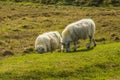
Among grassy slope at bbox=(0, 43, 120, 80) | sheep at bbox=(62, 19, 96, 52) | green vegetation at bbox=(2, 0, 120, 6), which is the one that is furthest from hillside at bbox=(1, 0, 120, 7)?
grassy slope at bbox=(0, 43, 120, 80)

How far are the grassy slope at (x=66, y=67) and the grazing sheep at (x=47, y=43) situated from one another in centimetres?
421

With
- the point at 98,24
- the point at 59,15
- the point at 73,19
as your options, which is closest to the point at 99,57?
the point at 98,24

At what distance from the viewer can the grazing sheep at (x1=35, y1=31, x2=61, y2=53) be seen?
87.8ft

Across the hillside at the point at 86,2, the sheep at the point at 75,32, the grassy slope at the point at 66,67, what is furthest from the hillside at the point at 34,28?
the hillside at the point at 86,2

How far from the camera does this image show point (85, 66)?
66.1ft

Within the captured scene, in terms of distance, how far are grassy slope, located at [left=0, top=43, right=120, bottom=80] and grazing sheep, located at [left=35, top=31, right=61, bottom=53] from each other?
4.21 meters

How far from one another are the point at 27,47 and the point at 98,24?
12339mm

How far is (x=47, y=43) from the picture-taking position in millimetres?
27031

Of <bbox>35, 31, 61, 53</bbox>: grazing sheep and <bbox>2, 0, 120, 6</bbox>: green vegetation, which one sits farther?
<bbox>2, 0, 120, 6</bbox>: green vegetation

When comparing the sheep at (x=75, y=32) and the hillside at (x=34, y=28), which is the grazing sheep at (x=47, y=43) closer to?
the sheep at (x=75, y=32)

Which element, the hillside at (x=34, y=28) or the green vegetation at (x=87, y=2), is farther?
the green vegetation at (x=87, y=2)

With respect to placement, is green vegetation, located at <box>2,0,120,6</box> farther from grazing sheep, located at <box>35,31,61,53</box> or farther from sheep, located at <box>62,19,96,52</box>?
sheep, located at <box>62,19,96,52</box>

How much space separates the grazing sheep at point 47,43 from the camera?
2675cm

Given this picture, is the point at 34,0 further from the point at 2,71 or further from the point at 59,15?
the point at 2,71
